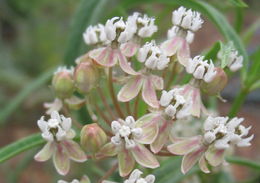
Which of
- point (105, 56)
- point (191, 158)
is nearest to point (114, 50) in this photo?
point (105, 56)

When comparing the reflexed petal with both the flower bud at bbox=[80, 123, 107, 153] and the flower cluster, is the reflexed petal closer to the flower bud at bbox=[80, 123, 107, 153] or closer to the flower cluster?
the flower cluster

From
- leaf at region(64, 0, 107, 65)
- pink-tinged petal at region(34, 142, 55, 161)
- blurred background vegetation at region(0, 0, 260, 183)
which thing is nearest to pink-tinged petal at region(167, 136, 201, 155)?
pink-tinged petal at region(34, 142, 55, 161)

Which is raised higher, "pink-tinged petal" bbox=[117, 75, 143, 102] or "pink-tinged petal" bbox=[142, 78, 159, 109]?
"pink-tinged petal" bbox=[117, 75, 143, 102]

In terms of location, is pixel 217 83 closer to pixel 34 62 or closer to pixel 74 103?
pixel 74 103

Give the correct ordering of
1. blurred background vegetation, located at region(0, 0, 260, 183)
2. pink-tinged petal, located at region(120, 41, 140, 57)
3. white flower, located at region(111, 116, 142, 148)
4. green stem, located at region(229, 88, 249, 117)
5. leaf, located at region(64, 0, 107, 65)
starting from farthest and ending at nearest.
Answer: blurred background vegetation, located at region(0, 0, 260, 183)
leaf, located at region(64, 0, 107, 65)
green stem, located at region(229, 88, 249, 117)
pink-tinged petal, located at region(120, 41, 140, 57)
white flower, located at region(111, 116, 142, 148)

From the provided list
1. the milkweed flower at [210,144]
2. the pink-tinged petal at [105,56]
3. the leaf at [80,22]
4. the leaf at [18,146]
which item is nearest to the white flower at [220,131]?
the milkweed flower at [210,144]

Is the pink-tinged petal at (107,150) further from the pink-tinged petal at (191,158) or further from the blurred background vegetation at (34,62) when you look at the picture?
the blurred background vegetation at (34,62)

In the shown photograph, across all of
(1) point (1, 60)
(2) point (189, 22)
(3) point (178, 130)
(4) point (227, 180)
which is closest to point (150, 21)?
(2) point (189, 22)
